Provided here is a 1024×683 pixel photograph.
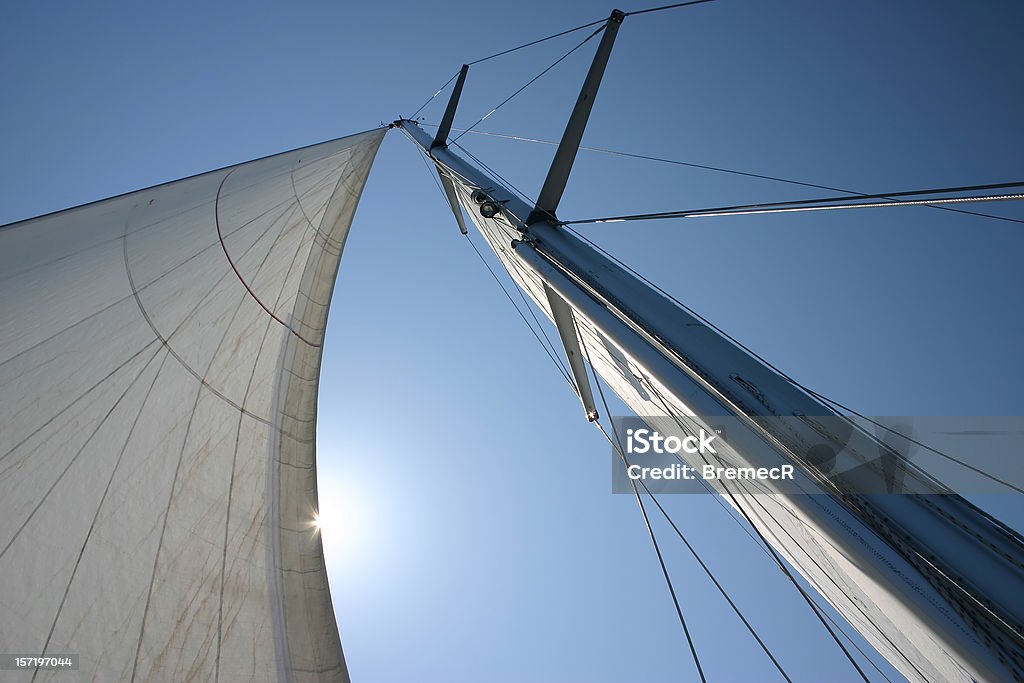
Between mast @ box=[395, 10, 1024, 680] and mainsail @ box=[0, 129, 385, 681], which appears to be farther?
mainsail @ box=[0, 129, 385, 681]

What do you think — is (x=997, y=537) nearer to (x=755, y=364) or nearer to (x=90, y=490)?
(x=755, y=364)

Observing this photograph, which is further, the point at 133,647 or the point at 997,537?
the point at 133,647

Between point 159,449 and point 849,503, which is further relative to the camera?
point 159,449

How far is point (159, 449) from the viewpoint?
9.74ft

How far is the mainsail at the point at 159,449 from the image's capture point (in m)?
2.39

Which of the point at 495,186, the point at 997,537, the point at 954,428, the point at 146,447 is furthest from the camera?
the point at 495,186

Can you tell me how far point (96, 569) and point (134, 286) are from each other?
1.99 metres

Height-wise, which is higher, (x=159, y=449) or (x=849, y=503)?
(x=159, y=449)

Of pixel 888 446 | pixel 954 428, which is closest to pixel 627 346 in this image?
pixel 888 446

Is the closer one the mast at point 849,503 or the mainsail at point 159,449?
the mast at point 849,503

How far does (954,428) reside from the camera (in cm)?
217

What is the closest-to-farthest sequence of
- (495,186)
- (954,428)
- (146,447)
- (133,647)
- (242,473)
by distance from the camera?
(954,428), (133,647), (146,447), (242,473), (495,186)

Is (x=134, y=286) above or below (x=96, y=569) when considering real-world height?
above

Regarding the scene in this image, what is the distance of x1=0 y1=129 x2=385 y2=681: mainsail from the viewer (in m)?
2.39
